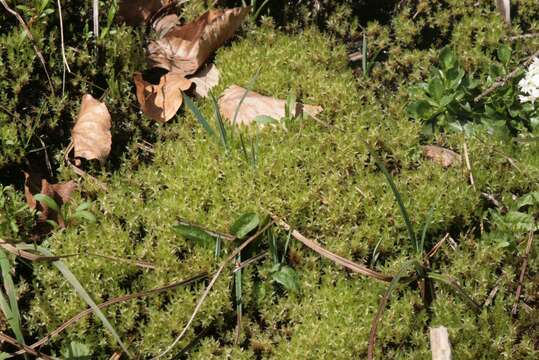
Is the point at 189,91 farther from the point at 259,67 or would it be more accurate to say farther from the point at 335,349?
the point at 335,349

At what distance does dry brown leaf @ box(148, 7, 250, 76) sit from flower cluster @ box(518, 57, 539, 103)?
186 cm

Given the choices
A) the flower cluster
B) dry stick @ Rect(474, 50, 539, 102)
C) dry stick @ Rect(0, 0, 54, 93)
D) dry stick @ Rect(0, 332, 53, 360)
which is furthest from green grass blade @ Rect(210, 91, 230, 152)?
the flower cluster

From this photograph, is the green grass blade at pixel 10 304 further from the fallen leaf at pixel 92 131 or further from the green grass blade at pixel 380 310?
the green grass blade at pixel 380 310

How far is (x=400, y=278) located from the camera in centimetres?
347

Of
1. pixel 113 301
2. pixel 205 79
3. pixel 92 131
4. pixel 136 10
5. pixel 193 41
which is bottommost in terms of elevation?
pixel 113 301

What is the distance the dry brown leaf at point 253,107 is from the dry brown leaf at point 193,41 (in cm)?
44

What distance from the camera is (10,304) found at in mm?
3244

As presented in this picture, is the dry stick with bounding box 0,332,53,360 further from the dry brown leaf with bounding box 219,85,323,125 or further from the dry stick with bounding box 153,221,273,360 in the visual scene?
the dry brown leaf with bounding box 219,85,323,125

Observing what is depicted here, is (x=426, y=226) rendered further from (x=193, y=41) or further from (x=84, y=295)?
(x=193, y=41)

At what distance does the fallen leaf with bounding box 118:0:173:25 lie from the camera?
470 centimetres

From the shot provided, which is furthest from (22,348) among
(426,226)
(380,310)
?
(426,226)

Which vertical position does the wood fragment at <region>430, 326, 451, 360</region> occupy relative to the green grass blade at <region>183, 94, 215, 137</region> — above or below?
below

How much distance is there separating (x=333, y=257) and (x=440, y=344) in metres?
0.72

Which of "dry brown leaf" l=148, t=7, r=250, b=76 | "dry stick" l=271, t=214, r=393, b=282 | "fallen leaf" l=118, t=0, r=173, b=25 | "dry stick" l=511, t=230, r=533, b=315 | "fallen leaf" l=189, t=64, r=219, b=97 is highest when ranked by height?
"fallen leaf" l=118, t=0, r=173, b=25
